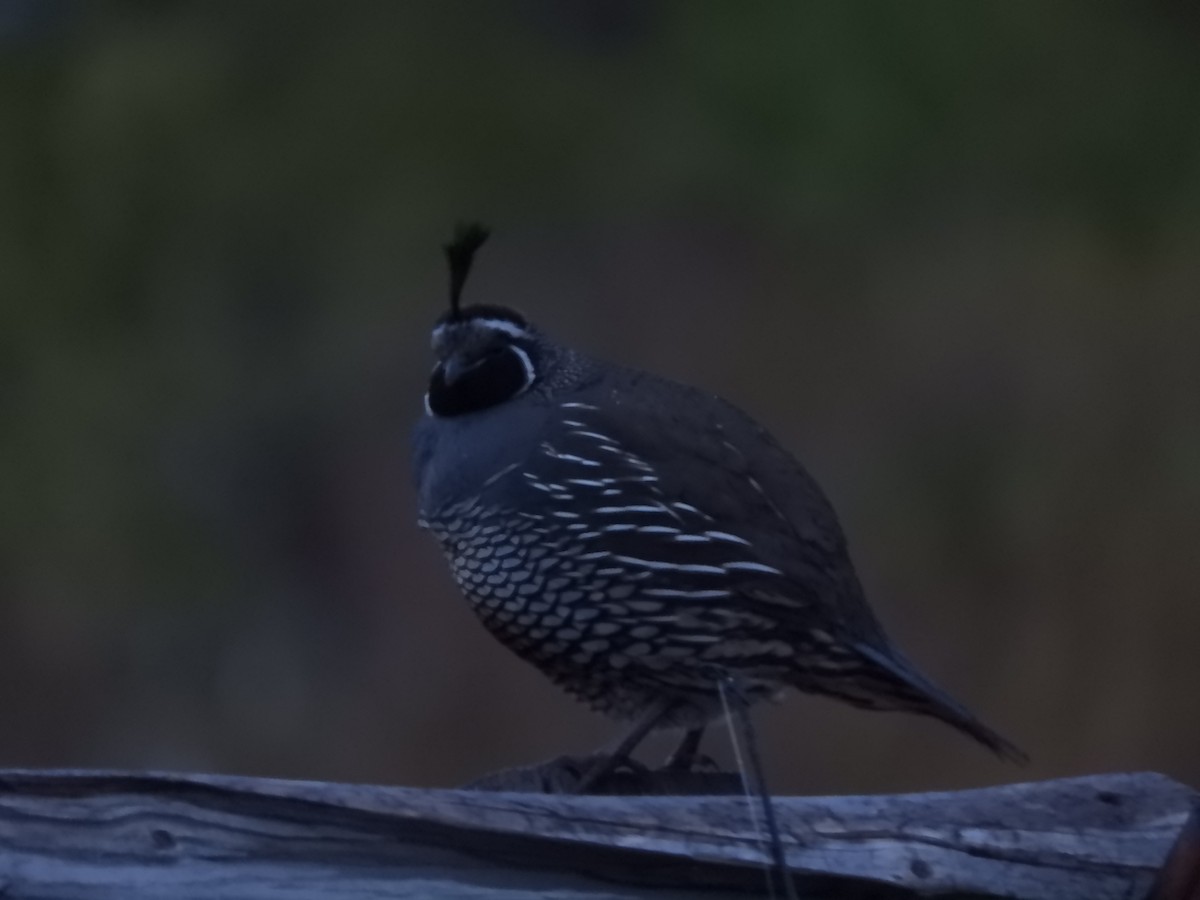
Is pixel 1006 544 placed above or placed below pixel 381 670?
above

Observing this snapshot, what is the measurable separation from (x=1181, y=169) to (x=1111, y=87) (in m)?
0.34

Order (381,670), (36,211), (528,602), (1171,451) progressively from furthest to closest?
(381,670)
(1171,451)
(36,211)
(528,602)

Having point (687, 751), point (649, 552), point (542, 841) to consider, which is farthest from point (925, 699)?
point (542, 841)

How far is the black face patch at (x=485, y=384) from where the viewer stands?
11.5ft

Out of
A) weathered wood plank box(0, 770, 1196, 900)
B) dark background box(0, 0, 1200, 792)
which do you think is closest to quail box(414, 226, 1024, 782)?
weathered wood plank box(0, 770, 1196, 900)

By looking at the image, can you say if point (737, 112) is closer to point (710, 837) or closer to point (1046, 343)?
point (1046, 343)

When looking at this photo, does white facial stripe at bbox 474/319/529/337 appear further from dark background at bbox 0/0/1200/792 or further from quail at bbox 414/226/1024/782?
dark background at bbox 0/0/1200/792

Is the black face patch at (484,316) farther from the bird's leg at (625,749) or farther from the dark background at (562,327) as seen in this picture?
the dark background at (562,327)

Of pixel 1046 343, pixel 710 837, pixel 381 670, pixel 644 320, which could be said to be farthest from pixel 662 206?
pixel 710 837

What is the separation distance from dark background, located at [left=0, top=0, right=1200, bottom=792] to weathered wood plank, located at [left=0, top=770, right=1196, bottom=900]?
4.07 metres

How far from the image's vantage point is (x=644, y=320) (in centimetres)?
677

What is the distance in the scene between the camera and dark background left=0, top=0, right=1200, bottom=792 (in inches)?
252

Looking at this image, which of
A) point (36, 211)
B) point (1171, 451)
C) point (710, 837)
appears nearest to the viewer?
point (710, 837)

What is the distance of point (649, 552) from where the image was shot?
3.34 meters
